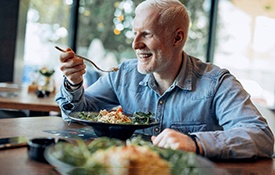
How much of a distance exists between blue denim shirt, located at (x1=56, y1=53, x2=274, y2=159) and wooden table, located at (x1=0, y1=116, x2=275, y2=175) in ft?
0.22

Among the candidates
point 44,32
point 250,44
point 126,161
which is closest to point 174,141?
point 126,161

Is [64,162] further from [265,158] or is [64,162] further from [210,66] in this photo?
[210,66]

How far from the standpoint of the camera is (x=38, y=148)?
3.66 ft

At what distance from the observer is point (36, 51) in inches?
194

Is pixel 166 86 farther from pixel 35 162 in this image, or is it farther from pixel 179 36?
pixel 35 162

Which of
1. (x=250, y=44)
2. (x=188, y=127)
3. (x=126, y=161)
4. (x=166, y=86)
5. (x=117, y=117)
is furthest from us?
(x=250, y=44)

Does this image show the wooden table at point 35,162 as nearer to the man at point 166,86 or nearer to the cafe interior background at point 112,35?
the man at point 166,86

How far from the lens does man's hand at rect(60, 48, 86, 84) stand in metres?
1.62

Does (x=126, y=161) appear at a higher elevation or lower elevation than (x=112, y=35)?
lower

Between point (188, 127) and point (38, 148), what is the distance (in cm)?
82

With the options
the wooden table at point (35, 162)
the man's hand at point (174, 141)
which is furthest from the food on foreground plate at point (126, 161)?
the man's hand at point (174, 141)

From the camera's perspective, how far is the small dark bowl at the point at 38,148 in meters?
1.11

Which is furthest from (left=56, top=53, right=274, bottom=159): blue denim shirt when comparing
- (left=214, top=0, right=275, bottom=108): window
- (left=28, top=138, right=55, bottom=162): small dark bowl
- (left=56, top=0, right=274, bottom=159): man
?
(left=214, top=0, right=275, bottom=108): window

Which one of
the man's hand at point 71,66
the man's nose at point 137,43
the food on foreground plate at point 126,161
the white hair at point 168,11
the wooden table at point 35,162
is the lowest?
the wooden table at point 35,162
